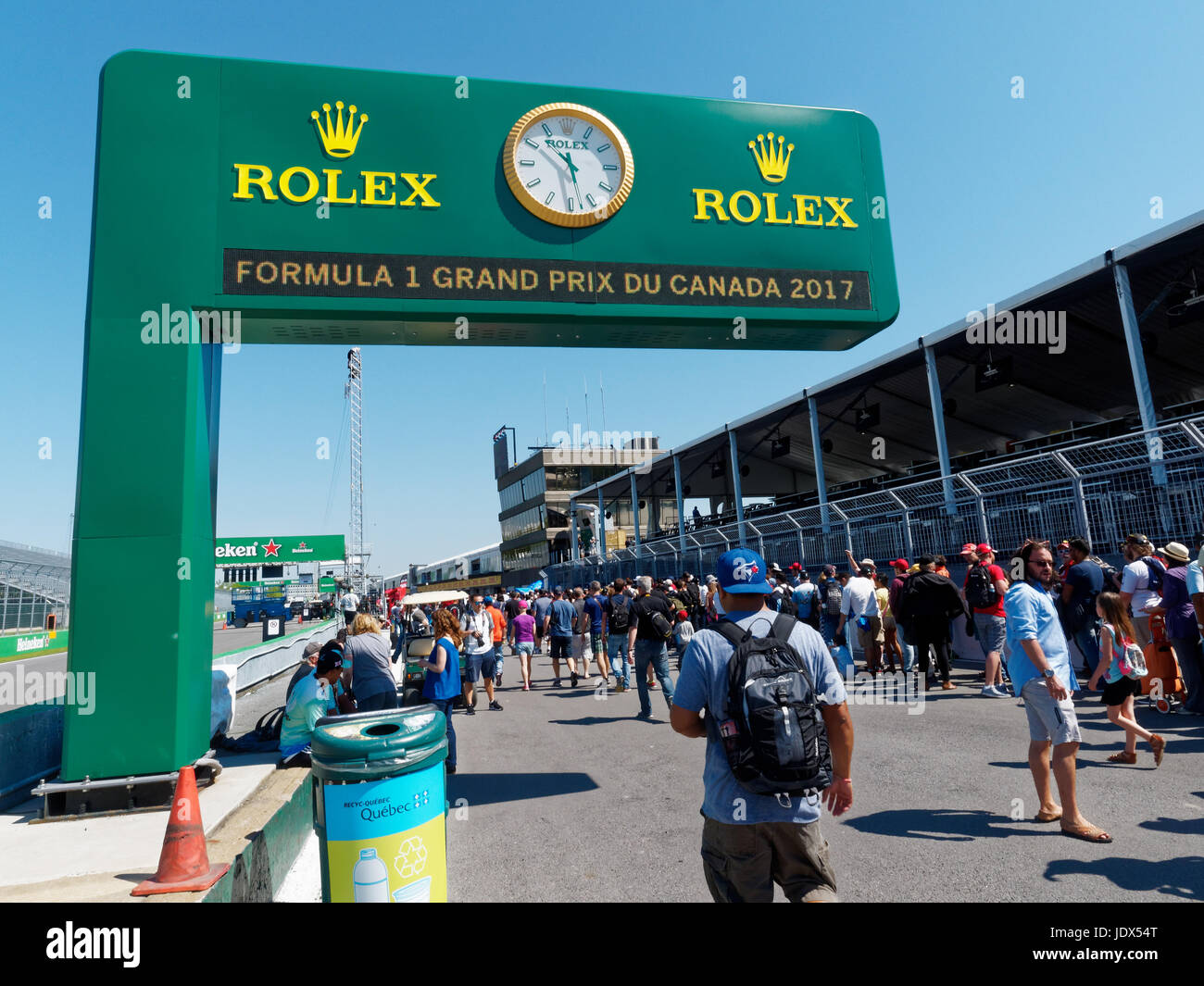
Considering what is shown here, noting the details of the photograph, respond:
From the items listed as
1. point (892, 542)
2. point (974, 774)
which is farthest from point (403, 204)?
point (892, 542)

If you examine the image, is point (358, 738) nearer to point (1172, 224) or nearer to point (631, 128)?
point (631, 128)

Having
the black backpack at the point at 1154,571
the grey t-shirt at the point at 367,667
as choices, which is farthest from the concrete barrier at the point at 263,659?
the black backpack at the point at 1154,571

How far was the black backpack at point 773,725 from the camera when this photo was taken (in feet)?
8.21

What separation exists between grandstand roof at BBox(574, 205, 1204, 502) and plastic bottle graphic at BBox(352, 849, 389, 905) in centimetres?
1492

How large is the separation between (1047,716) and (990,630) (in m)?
5.57

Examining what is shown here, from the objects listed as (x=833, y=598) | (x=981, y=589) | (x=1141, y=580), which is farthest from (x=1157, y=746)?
(x=833, y=598)

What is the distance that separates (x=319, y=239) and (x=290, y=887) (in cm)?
493

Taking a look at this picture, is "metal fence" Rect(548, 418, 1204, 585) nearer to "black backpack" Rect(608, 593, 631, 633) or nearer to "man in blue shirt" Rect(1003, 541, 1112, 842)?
"black backpack" Rect(608, 593, 631, 633)

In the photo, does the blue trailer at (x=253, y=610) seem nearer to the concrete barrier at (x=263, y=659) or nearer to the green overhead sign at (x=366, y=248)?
the concrete barrier at (x=263, y=659)

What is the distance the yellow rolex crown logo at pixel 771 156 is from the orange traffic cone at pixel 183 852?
7.00 metres

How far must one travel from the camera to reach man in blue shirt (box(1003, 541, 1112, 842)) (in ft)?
14.2

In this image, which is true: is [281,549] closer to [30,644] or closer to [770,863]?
[30,644]

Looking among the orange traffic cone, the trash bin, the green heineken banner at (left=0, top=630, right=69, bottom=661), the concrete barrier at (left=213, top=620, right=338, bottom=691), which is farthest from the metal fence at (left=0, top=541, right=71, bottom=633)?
the trash bin

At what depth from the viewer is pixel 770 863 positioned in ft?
8.55
